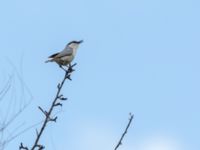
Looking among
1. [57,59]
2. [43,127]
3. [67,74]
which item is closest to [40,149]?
[43,127]

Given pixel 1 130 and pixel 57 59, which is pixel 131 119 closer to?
pixel 1 130

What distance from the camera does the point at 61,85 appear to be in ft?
15.0

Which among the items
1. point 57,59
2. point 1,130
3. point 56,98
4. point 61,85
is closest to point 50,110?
point 56,98

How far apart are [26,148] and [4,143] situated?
1.23 feet

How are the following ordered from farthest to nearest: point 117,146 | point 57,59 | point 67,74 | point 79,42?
point 79,42
point 57,59
point 67,74
point 117,146

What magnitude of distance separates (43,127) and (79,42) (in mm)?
6168

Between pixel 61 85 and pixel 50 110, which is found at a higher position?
pixel 61 85

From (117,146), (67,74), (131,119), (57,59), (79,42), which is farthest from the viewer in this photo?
(79,42)

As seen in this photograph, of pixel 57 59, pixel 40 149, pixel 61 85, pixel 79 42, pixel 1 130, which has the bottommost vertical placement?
pixel 40 149

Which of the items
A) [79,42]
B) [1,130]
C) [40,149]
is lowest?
[40,149]

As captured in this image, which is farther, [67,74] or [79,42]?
[79,42]

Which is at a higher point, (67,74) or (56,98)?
(67,74)

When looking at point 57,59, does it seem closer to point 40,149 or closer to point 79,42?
point 79,42

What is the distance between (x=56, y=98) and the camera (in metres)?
4.28
